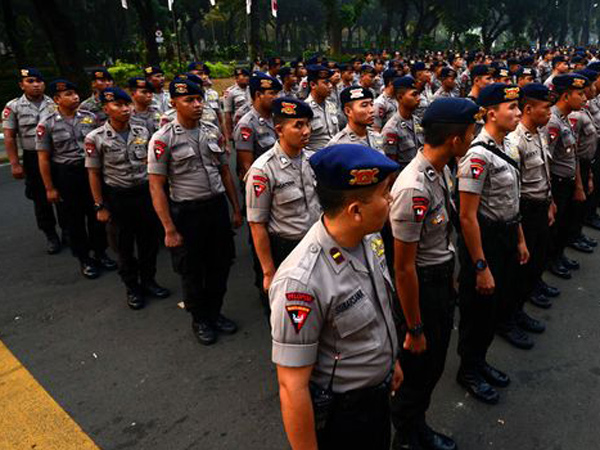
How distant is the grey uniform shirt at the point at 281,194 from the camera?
317cm

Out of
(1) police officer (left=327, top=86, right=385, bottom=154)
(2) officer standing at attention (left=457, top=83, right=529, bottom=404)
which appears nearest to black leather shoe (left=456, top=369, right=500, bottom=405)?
(2) officer standing at attention (left=457, top=83, right=529, bottom=404)

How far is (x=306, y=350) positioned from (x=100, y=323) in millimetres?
3399

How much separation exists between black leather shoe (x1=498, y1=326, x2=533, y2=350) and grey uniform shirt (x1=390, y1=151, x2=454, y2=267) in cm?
169

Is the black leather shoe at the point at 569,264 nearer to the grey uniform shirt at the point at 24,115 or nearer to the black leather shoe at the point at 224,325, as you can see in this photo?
the black leather shoe at the point at 224,325

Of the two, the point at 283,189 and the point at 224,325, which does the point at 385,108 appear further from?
the point at 224,325

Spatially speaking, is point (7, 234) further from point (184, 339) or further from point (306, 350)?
point (306, 350)

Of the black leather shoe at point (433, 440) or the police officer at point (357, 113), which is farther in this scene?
the police officer at point (357, 113)

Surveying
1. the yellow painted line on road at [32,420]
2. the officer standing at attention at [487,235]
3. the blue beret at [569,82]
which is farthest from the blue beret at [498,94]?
the yellow painted line on road at [32,420]

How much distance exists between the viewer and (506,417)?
3000mm

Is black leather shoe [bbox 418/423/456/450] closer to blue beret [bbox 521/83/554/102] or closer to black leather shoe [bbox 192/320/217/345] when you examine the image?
black leather shoe [bbox 192/320/217/345]

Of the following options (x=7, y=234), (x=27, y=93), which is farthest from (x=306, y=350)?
(x=7, y=234)

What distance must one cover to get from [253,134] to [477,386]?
11.2 feet

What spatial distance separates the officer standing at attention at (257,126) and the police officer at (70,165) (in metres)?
1.86

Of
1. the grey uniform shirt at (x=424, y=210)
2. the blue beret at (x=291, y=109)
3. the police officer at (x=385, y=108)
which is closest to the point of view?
the grey uniform shirt at (x=424, y=210)
